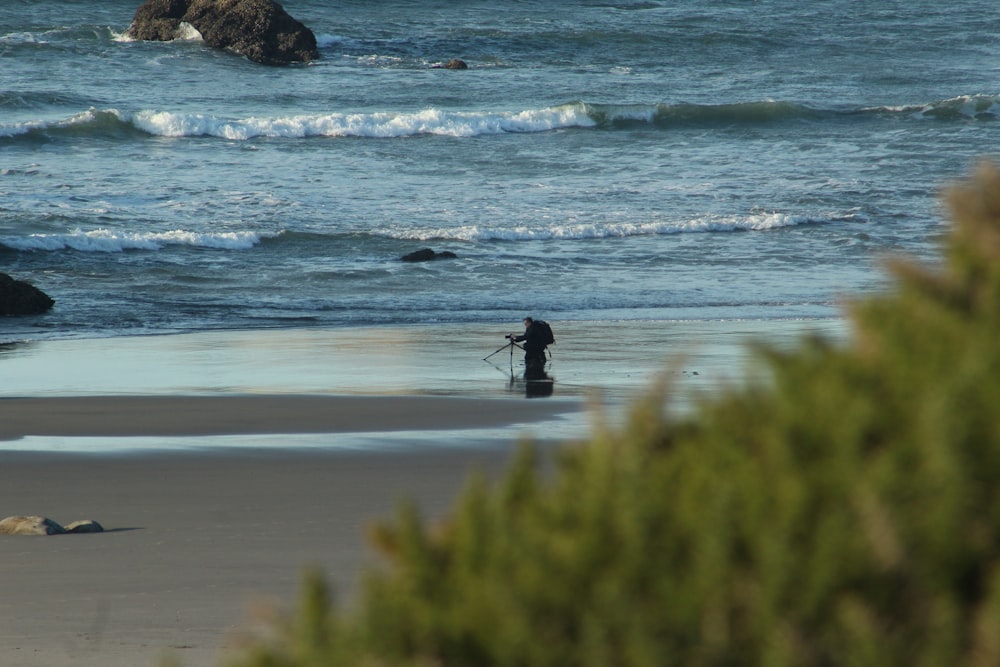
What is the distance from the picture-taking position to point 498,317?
16938 millimetres

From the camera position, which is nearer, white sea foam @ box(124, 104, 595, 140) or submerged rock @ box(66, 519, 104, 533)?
submerged rock @ box(66, 519, 104, 533)

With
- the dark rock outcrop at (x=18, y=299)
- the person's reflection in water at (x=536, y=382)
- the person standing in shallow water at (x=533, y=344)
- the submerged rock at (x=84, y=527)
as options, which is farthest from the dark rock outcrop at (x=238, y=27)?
the submerged rock at (x=84, y=527)

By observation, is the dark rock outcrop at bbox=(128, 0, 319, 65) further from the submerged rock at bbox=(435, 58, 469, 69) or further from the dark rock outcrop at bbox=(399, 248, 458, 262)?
the dark rock outcrop at bbox=(399, 248, 458, 262)

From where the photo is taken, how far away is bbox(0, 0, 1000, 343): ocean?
1894 cm

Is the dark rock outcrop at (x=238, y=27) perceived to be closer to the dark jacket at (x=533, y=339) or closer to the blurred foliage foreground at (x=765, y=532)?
the dark jacket at (x=533, y=339)

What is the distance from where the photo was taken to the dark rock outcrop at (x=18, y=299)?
53.2 feet

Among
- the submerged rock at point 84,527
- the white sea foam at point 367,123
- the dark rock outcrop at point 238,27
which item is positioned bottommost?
the white sea foam at point 367,123

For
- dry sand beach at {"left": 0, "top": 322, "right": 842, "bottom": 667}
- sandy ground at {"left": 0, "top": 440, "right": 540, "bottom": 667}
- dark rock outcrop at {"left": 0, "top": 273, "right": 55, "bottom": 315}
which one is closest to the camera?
sandy ground at {"left": 0, "top": 440, "right": 540, "bottom": 667}

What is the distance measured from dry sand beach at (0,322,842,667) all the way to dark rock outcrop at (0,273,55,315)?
204cm

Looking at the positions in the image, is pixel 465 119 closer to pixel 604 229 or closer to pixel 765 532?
pixel 604 229

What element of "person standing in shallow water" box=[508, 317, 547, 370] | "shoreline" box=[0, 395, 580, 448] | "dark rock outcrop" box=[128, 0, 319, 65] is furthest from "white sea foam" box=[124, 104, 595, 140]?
"shoreline" box=[0, 395, 580, 448]

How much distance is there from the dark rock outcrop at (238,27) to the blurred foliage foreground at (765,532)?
3972cm

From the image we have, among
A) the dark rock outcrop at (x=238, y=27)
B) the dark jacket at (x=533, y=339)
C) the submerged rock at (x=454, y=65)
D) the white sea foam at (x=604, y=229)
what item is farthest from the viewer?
the submerged rock at (x=454, y=65)

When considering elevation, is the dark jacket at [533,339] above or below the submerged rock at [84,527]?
below
